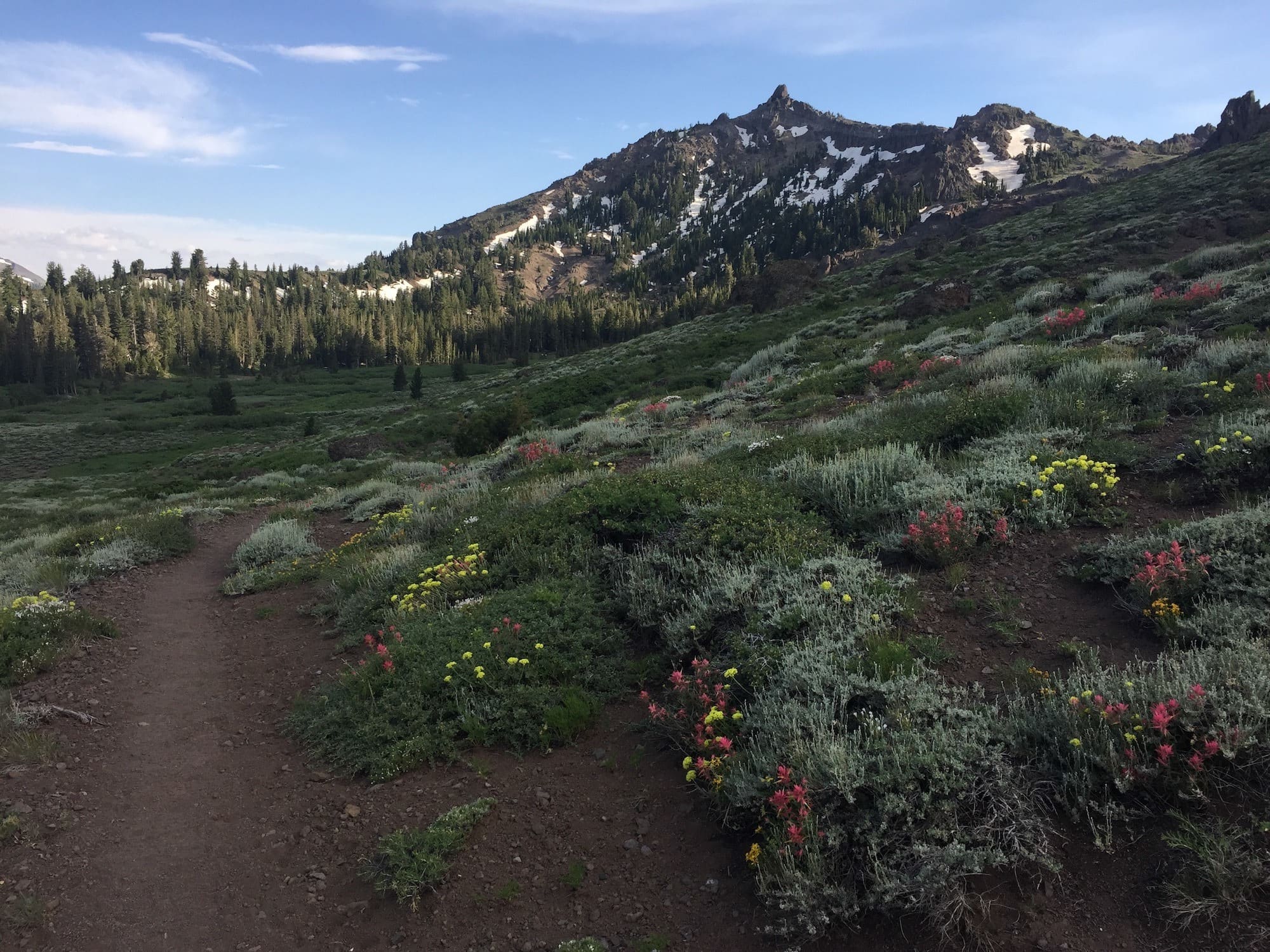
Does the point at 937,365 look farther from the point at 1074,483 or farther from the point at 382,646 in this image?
the point at 382,646

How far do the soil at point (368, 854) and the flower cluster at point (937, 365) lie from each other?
8.73 meters

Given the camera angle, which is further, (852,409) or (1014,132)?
(1014,132)

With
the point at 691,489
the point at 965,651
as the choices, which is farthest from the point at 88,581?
the point at 965,651

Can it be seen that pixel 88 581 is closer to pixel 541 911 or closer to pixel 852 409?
pixel 541 911

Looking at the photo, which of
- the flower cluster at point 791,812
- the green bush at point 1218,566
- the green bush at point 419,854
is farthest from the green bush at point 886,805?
the green bush at point 419,854

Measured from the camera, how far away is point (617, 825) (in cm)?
452

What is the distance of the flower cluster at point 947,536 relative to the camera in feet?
20.2

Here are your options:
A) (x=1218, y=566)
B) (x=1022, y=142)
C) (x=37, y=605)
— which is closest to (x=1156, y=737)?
(x=1218, y=566)

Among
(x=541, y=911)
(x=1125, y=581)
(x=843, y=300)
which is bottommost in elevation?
(x=541, y=911)

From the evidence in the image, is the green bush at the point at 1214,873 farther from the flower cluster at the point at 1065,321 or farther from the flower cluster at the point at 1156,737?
the flower cluster at the point at 1065,321

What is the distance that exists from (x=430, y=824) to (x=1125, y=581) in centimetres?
572

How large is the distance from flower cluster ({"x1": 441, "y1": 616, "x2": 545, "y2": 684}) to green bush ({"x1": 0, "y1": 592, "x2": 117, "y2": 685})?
16.8 feet

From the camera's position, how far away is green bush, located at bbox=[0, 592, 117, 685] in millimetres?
7262

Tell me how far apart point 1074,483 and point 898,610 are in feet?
9.48
